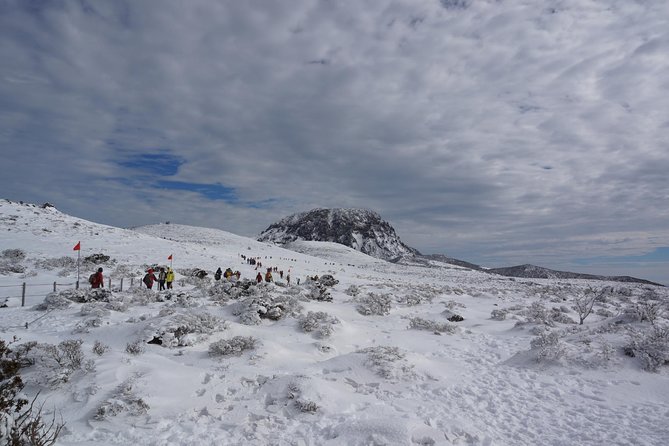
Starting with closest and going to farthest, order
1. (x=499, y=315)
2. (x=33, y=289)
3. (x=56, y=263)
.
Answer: (x=499, y=315) → (x=33, y=289) → (x=56, y=263)

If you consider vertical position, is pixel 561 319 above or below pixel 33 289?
below

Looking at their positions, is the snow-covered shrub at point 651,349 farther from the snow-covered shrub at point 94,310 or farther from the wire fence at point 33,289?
the wire fence at point 33,289

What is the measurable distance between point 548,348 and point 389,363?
5183mm

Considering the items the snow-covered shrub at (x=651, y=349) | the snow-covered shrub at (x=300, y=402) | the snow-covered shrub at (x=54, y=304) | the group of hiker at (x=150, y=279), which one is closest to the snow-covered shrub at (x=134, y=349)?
the snow-covered shrub at (x=300, y=402)

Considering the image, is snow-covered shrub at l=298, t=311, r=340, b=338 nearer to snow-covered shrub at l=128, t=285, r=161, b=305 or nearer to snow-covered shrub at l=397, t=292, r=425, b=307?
snow-covered shrub at l=128, t=285, r=161, b=305

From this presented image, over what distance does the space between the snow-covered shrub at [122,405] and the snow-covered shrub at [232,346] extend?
11.9 feet

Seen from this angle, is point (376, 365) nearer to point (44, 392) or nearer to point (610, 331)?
point (44, 392)

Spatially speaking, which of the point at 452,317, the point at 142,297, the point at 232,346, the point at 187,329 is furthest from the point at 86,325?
the point at 452,317

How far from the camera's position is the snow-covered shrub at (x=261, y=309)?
15.3 meters

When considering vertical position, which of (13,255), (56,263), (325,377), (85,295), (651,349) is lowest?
(325,377)

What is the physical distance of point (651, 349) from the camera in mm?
10297

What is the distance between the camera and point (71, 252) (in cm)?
3366

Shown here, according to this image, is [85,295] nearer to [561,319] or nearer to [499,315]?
[499,315]

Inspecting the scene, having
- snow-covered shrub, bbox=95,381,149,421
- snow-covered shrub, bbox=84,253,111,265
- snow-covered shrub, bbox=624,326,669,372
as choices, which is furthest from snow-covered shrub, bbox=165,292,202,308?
snow-covered shrub, bbox=624,326,669,372
